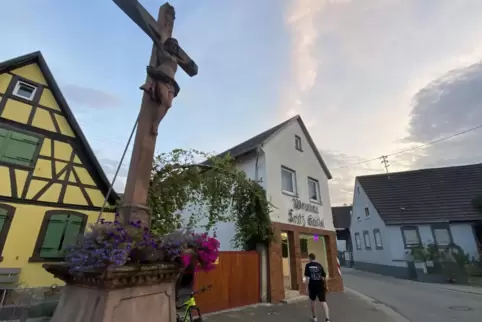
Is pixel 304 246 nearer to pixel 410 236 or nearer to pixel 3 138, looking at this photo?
pixel 410 236

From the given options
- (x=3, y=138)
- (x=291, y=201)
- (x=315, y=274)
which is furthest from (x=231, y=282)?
A: (x=3, y=138)

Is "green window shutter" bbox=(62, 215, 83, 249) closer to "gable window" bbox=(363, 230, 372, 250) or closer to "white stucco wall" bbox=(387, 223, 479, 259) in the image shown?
"white stucco wall" bbox=(387, 223, 479, 259)

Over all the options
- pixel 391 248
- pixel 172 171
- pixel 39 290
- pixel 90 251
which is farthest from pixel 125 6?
pixel 391 248

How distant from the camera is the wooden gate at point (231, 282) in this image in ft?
25.5

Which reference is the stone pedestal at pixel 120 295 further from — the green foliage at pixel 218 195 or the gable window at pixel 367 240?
the gable window at pixel 367 240

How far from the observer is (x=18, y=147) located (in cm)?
841

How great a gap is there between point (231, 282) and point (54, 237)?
19.2 feet

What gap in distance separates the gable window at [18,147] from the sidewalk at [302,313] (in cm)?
747

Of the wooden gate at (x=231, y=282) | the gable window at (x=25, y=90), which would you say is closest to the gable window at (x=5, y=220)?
the gable window at (x=25, y=90)

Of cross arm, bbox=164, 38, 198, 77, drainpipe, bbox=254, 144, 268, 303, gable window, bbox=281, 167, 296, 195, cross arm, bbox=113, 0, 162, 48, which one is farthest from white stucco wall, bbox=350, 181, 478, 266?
cross arm, bbox=113, 0, 162, 48

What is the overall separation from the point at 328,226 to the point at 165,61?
12936mm

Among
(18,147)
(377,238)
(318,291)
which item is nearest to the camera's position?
(318,291)

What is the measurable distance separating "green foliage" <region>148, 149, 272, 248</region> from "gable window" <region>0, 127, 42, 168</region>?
4.34m

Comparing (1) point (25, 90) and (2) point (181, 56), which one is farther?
(1) point (25, 90)
